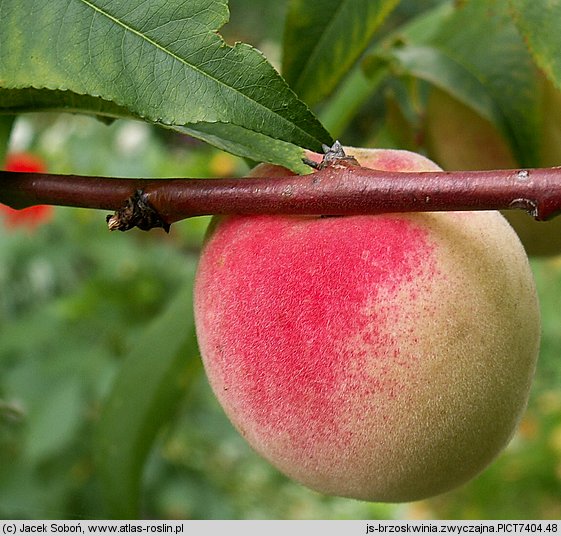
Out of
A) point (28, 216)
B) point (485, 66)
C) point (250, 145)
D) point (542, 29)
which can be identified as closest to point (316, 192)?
point (250, 145)

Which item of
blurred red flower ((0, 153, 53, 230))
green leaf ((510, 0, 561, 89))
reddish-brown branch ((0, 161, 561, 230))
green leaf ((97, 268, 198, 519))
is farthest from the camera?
blurred red flower ((0, 153, 53, 230))

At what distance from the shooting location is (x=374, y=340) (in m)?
0.43

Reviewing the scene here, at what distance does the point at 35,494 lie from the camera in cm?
121

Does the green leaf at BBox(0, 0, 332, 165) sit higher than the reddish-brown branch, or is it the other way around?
the green leaf at BBox(0, 0, 332, 165)

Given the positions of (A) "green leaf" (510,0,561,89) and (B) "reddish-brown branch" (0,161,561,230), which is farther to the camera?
(A) "green leaf" (510,0,561,89)

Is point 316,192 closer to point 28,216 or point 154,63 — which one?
point 154,63

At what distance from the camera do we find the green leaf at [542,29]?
51 centimetres

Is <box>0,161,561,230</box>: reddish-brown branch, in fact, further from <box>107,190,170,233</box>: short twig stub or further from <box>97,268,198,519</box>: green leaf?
<box>97,268,198,519</box>: green leaf

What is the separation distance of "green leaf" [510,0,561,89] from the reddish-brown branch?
0.43 feet

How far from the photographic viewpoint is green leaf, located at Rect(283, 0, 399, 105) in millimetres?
614

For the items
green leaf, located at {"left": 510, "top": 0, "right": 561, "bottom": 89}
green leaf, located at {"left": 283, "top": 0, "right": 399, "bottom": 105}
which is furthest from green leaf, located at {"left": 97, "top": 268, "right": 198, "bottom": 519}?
green leaf, located at {"left": 510, "top": 0, "right": 561, "bottom": 89}

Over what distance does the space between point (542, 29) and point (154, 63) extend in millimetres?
252

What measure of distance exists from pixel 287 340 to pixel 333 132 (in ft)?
1.37

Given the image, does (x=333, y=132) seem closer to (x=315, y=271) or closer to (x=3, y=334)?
(x=315, y=271)
